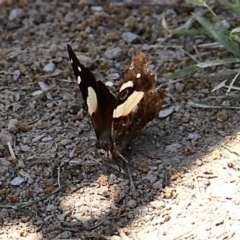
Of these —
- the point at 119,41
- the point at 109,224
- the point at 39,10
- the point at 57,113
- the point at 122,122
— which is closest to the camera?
the point at 109,224

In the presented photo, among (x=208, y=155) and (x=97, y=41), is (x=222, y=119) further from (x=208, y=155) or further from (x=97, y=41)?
(x=97, y=41)

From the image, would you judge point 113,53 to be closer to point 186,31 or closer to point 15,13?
point 186,31

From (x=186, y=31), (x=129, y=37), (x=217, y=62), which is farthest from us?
(x=129, y=37)

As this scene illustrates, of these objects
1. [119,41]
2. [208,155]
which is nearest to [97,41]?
[119,41]

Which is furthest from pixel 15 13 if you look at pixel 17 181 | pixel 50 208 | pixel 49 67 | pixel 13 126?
pixel 50 208

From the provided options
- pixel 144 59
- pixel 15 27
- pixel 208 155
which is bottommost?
pixel 15 27

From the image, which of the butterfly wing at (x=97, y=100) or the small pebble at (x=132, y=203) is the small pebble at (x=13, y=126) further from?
the small pebble at (x=132, y=203)
